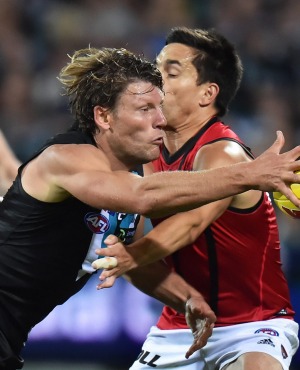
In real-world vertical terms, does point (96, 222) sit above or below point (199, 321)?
above

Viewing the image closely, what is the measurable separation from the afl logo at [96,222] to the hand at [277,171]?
3.01 ft

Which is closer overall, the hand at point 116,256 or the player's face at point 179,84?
the hand at point 116,256

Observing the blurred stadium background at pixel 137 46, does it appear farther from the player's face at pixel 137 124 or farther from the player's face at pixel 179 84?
the player's face at pixel 137 124

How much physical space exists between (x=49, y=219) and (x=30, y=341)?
303 centimetres

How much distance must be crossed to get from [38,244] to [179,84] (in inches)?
63.8

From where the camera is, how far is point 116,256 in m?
3.96

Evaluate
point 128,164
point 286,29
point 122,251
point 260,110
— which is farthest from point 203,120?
point 286,29

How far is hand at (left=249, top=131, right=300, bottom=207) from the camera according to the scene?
3.42m

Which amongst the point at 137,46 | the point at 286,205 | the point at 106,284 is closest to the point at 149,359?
the point at 106,284

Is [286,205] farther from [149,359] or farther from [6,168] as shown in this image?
[6,168]

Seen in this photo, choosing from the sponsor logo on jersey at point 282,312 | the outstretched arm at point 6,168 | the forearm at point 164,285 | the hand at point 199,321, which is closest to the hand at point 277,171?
the hand at point 199,321

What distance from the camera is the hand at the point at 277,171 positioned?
11.2 ft

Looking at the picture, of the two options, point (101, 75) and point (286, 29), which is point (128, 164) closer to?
point (101, 75)

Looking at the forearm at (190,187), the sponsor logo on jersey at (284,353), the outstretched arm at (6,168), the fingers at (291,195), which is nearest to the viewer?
the fingers at (291,195)
